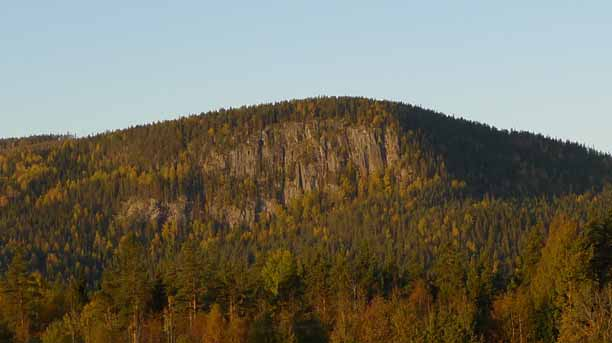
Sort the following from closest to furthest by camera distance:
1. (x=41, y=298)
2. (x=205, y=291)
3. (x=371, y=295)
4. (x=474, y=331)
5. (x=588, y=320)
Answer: (x=588, y=320) < (x=474, y=331) < (x=205, y=291) < (x=41, y=298) < (x=371, y=295)

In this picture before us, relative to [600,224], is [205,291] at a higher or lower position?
lower

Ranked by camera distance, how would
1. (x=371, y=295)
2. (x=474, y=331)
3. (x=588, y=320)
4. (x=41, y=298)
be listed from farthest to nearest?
(x=371, y=295) < (x=41, y=298) < (x=474, y=331) < (x=588, y=320)

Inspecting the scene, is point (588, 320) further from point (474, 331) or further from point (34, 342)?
point (34, 342)

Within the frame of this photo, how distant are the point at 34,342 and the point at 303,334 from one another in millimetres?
27699

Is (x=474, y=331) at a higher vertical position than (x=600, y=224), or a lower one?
lower

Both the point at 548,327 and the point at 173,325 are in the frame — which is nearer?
the point at 548,327

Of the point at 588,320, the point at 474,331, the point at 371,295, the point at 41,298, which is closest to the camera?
the point at 588,320

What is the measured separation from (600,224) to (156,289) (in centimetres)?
4887

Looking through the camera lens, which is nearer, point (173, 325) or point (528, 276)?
point (173, 325)

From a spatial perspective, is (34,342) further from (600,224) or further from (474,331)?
(600,224)

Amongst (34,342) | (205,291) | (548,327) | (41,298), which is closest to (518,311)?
(548,327)

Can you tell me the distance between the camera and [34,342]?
105 metres

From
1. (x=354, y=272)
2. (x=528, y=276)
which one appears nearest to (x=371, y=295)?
(x=354, y=272)

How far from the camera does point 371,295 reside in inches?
5143
